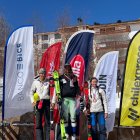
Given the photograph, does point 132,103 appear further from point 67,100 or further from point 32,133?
point 32,133

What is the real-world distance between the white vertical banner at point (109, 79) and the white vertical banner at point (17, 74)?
1.84 meters

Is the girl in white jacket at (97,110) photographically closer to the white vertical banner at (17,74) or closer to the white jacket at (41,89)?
the white jacket at (41,89)

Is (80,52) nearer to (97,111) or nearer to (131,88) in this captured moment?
(131,88)

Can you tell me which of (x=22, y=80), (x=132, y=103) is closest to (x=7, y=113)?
(x=22, y=80)

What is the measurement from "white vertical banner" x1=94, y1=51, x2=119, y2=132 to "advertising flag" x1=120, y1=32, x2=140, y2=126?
0.43m

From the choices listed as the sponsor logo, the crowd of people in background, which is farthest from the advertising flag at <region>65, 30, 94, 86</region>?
the crowd of people in background

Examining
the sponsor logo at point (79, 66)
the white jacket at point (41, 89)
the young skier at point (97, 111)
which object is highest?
the sponsor logo at point (79, 66)

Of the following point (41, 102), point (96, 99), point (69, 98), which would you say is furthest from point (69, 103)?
point (96, 99)

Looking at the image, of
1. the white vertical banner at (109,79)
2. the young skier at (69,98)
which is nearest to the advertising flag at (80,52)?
the white vertical banner at (109,79)

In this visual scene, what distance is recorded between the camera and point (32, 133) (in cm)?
1008

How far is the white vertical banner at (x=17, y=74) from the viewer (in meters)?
9.64

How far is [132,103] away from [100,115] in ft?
2.93

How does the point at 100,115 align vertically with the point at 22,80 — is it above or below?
below

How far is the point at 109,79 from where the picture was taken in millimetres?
9883
